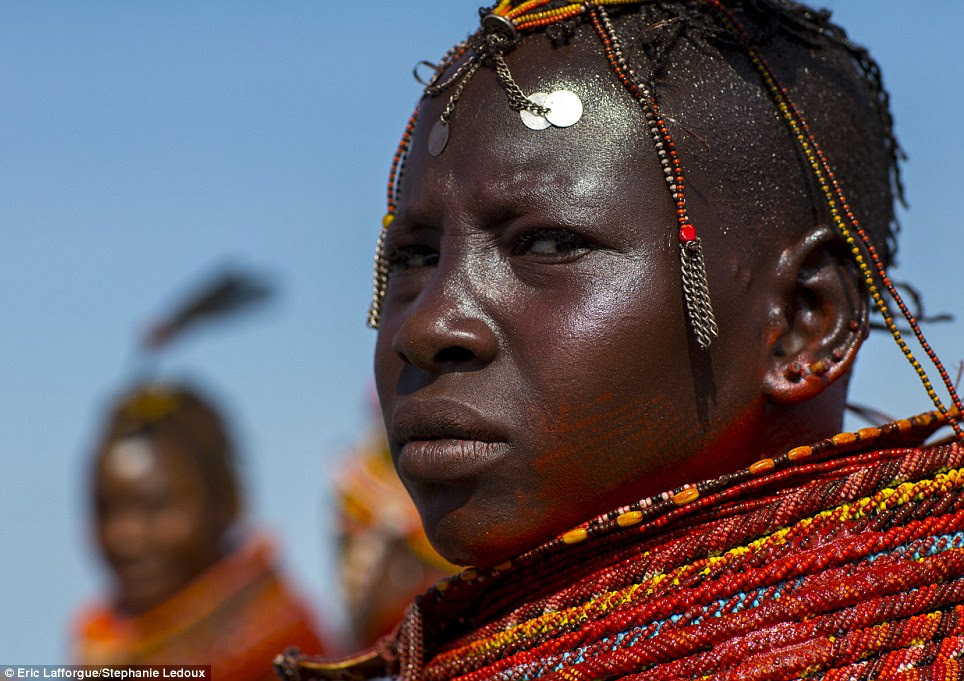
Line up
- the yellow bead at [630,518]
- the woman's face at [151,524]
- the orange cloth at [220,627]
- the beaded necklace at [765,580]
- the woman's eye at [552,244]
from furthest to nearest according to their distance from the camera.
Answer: the woman's face at [151,524]
the orange cloth at [220,627]
the woman's eye at [552,244]
the yellow bead at [630,518]
the beaded necklace at [765,580]

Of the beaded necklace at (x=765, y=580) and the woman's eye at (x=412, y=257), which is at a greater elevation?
the woman's eye at (x=412, y=257)

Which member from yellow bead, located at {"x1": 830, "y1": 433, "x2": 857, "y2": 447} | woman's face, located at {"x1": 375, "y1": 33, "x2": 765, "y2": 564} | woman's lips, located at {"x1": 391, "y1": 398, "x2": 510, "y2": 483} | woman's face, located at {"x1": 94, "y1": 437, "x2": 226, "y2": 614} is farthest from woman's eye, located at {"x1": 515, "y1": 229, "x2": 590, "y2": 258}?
woman's face, located at {"x1": 94, "y1": 437, "x2": 226, "y2": 614}

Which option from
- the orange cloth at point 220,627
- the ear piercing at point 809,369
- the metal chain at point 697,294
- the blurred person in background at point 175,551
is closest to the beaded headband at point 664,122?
the metal chain at point 697,294

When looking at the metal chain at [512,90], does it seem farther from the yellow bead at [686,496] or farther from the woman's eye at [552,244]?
the yellow bead at [686,496]

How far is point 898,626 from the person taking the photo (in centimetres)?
237

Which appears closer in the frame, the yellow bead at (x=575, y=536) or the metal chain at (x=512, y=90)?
the yellow bead at (x=575, y=536)

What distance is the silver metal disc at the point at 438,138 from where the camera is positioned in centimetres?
284

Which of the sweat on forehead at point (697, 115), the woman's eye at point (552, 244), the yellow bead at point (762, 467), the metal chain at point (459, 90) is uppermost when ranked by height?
the metal chain at point (459, 90)

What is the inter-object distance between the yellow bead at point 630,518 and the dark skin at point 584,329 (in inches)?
2.9

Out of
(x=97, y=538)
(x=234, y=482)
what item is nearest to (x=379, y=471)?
(x=234, y=482)

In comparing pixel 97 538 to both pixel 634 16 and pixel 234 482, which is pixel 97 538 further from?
pixel 634 16

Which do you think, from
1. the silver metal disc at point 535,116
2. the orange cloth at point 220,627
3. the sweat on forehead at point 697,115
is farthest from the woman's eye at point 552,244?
the orange cloth at point 220,627

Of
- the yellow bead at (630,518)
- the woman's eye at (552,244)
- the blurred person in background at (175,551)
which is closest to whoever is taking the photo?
the yellow bead at (630,518)

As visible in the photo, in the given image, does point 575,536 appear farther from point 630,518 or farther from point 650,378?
point 650,378
